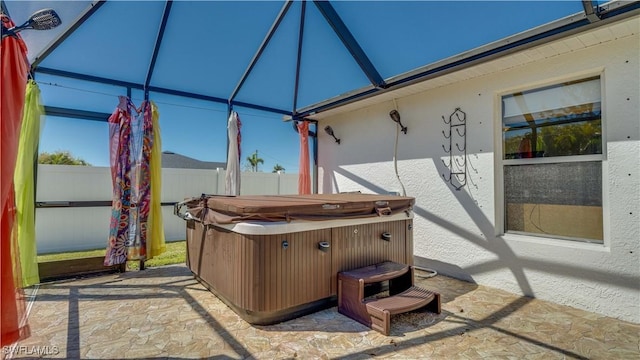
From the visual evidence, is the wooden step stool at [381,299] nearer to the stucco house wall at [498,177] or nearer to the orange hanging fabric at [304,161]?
the stucco house wall at [498,177]

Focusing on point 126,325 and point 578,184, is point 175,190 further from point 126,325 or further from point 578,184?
point 578,184

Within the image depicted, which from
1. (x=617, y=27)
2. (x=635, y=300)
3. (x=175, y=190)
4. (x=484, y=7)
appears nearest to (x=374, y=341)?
(x=635, y=300)

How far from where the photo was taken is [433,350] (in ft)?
8.08

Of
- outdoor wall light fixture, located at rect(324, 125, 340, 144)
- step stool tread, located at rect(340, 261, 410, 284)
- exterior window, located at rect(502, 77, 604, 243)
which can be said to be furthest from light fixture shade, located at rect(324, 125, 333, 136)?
step stool tread, located at rect(340, 261, 410, 284)

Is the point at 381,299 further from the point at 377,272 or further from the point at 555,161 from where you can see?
the point at 555,161

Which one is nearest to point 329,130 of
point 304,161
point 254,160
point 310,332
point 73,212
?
point 304,161

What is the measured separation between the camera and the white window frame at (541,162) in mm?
3195

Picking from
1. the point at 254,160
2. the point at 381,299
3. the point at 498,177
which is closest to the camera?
the point at 381,299

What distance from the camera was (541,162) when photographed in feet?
12.2

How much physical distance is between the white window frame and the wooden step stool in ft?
5.06

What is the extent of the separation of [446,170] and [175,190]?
6.85 meters

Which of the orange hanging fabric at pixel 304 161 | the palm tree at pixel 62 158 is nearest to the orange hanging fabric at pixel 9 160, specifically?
the orange hanging fabric at pixel 304 161

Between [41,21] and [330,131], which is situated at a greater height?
[41,21]

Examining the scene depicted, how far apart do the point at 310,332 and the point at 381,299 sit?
0.79m
